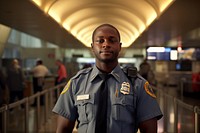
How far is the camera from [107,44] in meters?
2.12

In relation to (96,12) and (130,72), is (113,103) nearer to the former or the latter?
(130,72)

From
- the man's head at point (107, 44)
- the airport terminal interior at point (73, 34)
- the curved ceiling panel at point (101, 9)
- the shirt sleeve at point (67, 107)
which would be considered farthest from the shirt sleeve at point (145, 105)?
the curved ceiling panel at point (101, 9)

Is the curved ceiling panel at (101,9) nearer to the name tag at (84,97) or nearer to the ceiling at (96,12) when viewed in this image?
the ceiling at (96,12)

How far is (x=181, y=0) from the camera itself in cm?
659

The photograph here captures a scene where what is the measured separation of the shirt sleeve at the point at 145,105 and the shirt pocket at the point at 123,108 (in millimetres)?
53

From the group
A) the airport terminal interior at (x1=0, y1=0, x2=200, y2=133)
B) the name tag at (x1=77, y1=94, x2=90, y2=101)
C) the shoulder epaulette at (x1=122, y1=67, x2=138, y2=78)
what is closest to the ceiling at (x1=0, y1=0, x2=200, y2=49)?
the airport terminal interior at (x1=0, y1=0, x2=200, y2=133)

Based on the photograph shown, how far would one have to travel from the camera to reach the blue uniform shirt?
2080mm

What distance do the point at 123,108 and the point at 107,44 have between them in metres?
0.43

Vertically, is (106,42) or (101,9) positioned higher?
(101,9)

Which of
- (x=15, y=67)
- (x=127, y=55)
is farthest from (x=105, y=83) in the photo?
(x=127, y=55)

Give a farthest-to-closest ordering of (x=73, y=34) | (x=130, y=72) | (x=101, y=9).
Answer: (x=73, y=34) < (x=101, y=9) < (x=130, y=72)

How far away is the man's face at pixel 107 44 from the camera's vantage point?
2.13 m

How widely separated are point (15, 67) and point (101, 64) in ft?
29.1

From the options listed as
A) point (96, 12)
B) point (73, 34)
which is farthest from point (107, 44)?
point (73, 34)
